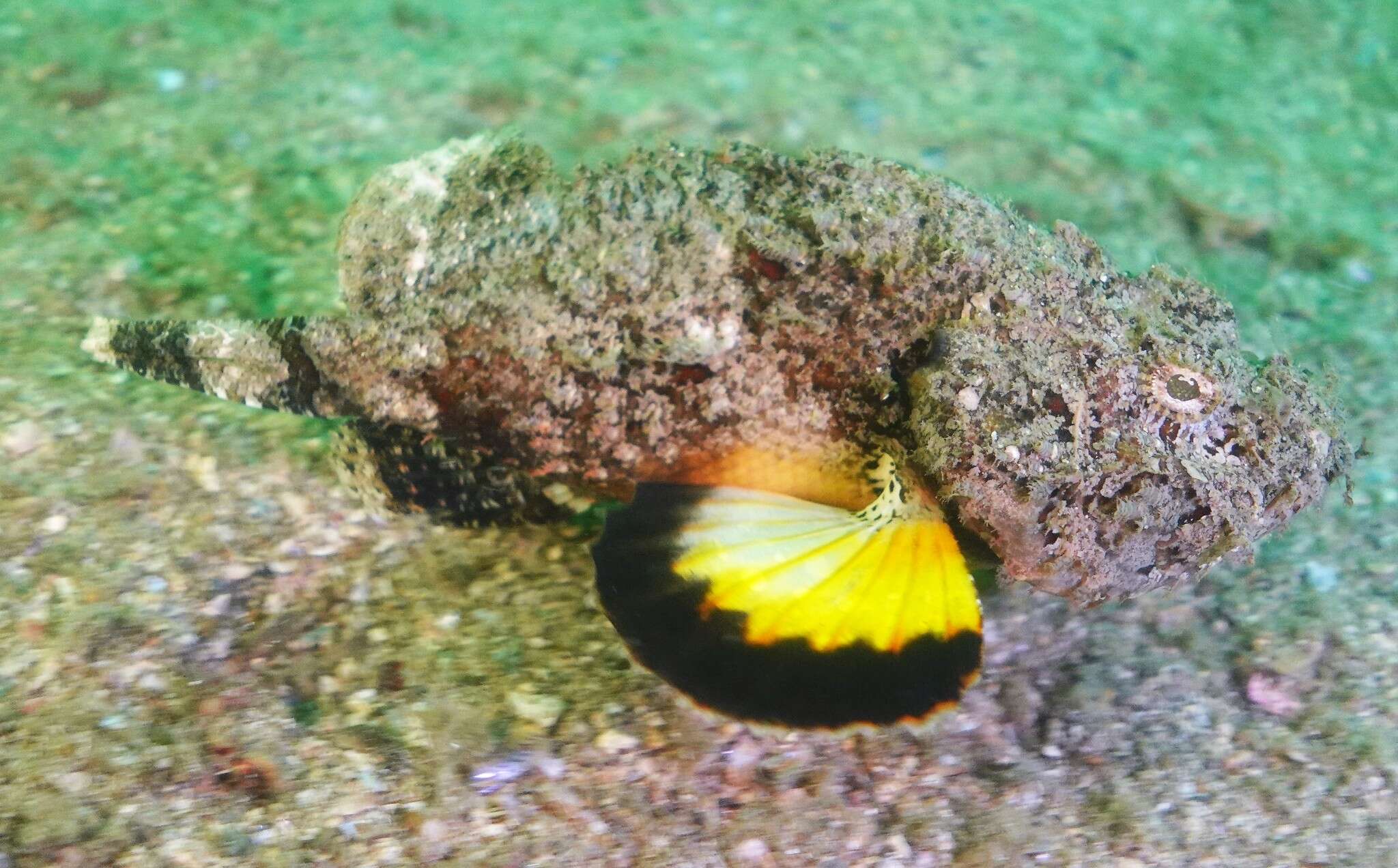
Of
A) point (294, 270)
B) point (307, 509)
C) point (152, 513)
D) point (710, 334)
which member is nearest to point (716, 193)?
point (710, 334)

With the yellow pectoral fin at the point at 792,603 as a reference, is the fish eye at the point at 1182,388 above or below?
above

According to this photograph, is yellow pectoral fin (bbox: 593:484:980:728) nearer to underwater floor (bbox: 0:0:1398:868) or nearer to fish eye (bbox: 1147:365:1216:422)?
underwater floor (bbox: 0:0:1398:868)

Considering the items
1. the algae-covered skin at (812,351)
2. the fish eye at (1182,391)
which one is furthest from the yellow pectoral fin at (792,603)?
the fish eye at (1182,391)

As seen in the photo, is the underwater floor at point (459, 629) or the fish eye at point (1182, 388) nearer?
the underwater floor at point (459, 629)

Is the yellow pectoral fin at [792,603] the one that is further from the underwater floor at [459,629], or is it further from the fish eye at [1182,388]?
the fish eye at [1182,388]

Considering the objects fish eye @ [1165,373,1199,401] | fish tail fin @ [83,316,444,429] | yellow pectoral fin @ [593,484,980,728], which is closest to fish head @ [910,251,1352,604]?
fish eye @ [1165,373,1199,401]

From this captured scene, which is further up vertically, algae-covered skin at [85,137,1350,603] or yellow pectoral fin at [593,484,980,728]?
algae-covered skin at [85,137,1350,603]
